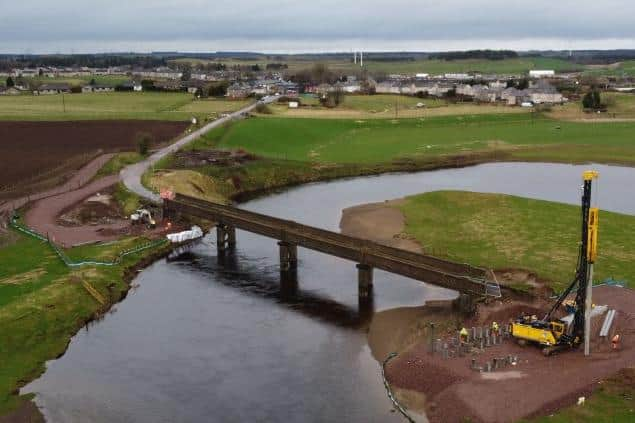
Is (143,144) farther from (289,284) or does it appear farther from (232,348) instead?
(232,348)

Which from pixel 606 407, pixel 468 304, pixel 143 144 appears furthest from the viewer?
pixel 143 144

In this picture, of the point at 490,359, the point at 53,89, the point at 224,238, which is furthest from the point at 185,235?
the point at 53,89

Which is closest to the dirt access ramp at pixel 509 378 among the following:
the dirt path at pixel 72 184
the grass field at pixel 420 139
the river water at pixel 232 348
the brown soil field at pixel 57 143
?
the river water at pixel 232 348

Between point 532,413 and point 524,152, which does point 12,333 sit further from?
point 524,152

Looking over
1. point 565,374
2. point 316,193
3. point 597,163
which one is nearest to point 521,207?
point 316,193

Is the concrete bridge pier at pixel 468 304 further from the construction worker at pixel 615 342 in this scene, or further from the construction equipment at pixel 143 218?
the construction equipment at pixel 143 218

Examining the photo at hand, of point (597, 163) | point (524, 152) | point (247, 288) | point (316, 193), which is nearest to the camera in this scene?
point (247, 288)
